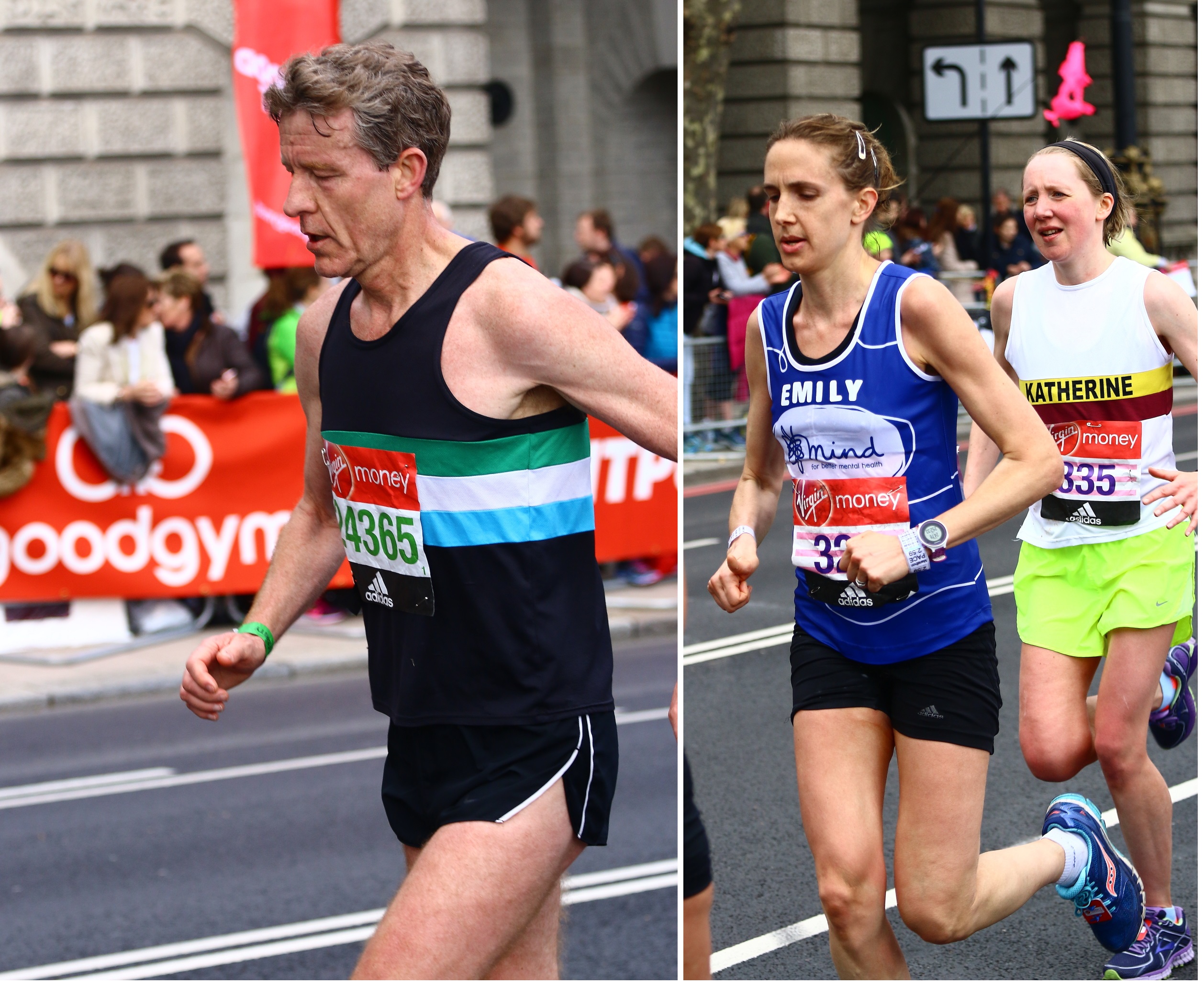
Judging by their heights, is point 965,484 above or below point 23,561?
above

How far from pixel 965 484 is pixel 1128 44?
0.94 meters

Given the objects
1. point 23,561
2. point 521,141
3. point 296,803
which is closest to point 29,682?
point 23,561

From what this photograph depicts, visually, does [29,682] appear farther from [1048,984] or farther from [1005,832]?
[1048,984]

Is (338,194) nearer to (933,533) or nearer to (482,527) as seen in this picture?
(482,527)

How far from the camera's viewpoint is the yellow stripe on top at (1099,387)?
9.32 ft

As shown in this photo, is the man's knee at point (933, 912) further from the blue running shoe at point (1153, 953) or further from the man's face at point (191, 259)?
the man's face at point (191, 259)

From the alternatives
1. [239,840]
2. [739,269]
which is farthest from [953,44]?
[239,840]

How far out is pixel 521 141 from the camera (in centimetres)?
1925

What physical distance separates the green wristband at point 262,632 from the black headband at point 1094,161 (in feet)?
5.07

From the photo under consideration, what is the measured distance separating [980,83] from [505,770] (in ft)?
4.43

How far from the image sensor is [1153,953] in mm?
3158

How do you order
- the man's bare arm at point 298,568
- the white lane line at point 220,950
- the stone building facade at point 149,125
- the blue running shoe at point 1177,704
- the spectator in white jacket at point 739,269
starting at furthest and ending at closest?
the stone building facade at point 149,125 → the white lane line at point 220,950 → the spectator in white jacket at point 739,269 → the blue running shoe at point 1177,704 → the man's bare arm at point 298,568

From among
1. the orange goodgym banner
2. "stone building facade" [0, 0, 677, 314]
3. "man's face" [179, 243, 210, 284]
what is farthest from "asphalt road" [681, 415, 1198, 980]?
"stone building facade" [0, 0, 677, 314]

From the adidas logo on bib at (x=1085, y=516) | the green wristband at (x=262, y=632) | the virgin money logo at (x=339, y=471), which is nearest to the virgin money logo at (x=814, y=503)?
the adidas logo on bib at (x=1085, y=516)
